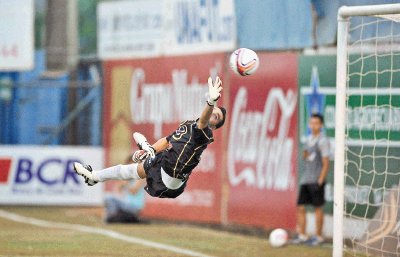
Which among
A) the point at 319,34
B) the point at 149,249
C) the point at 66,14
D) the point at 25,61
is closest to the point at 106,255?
the point at 149,249

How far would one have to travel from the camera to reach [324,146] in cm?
1817

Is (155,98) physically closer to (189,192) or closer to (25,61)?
(189,192)

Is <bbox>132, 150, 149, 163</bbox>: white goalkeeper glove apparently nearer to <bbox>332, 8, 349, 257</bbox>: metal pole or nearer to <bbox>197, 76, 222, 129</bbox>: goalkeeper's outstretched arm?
<bbox>197, 76, 222, 129</bbox>: goalkeeper's outstretched arm

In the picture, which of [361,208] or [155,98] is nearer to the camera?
[361,208]

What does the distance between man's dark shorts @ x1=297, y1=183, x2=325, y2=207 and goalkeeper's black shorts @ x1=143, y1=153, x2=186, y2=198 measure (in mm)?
3959

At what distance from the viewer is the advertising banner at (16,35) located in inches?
1050

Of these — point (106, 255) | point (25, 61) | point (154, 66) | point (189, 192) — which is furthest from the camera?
point (25, 61)

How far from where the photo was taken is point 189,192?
22.6m

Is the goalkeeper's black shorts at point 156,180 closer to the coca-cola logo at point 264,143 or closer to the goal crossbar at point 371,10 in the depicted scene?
the goal crossbar at point 371,10

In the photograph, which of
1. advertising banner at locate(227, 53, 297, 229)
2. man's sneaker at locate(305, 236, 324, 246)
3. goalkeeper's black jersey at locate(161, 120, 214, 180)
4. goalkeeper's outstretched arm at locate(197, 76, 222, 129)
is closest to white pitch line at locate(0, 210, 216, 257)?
man's sneaker at locate(305, 236, 324, 246)

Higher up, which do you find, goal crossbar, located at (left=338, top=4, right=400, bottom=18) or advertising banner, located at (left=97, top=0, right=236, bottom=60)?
advertising banner, located at (left=97, top=0, right=236, bottom=60)

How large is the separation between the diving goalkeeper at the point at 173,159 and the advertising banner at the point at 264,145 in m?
4.82

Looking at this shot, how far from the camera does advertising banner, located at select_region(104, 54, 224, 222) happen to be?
21.8 metres

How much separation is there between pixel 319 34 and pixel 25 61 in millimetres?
9585
